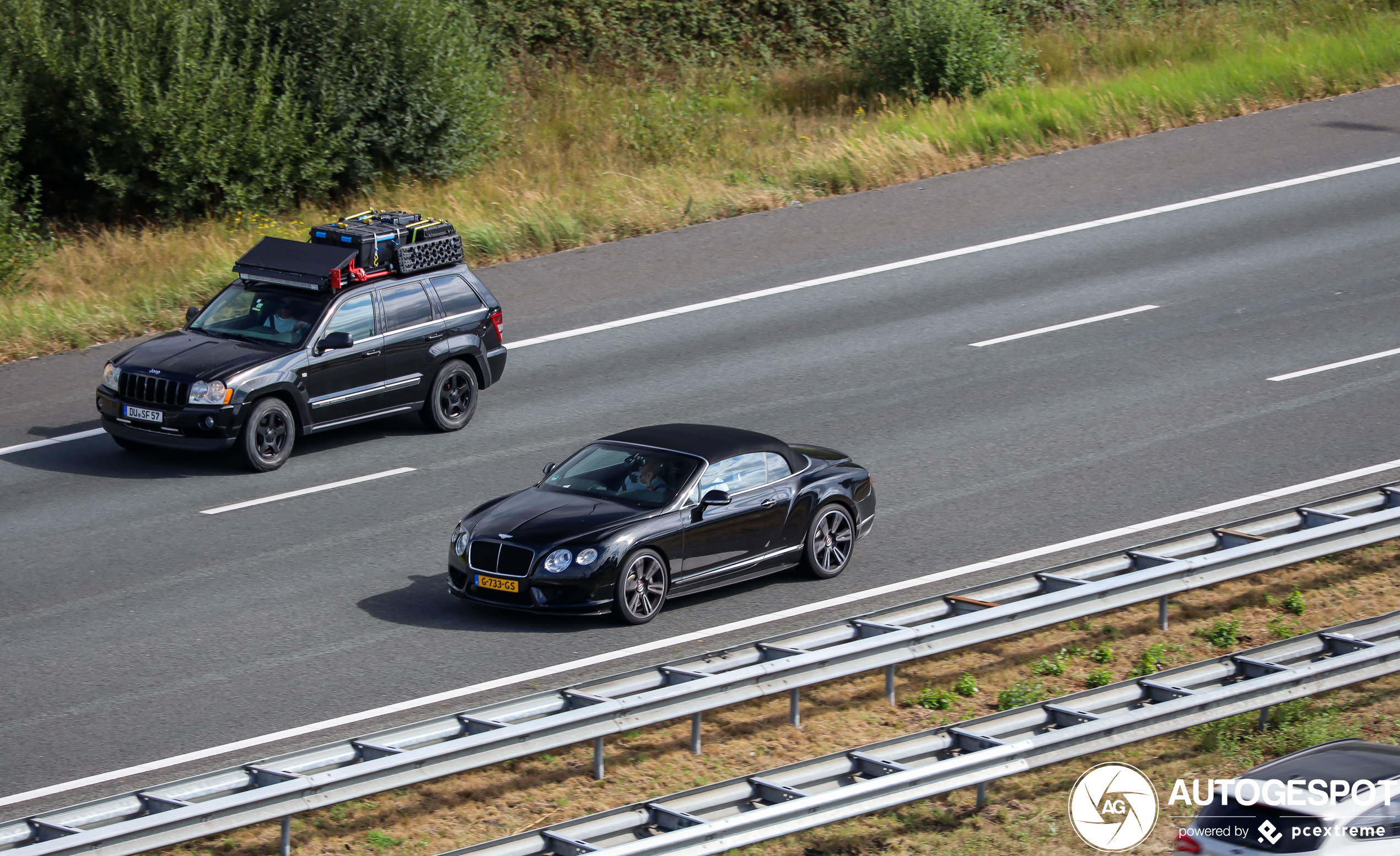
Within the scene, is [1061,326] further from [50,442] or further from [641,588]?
[50,442]

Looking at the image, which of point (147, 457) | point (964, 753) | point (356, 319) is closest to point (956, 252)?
point (356, 319)

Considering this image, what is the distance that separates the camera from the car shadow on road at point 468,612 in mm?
12125

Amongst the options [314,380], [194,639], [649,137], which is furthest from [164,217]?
[194,639]

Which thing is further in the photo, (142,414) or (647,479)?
(142,414)

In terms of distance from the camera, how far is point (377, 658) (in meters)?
11.5

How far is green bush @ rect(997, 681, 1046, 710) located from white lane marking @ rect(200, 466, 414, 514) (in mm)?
6968

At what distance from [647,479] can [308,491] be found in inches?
164

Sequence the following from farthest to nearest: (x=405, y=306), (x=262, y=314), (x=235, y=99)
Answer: (x=235, y=99), (x=405, y=306), (x=262, y=314)

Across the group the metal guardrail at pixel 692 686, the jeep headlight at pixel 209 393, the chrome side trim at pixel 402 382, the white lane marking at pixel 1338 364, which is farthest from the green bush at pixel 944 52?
the metal guardrail at pixel 692 686

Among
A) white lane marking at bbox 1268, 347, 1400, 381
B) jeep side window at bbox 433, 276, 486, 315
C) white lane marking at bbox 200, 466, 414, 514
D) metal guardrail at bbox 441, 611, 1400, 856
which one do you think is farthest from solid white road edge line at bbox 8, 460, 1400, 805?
jeep side window at bbox 433, 276, 486, 315

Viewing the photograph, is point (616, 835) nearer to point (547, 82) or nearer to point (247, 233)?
point (247, 233)

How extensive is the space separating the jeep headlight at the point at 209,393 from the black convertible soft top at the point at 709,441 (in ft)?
14.1

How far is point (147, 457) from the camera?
16.3 metres

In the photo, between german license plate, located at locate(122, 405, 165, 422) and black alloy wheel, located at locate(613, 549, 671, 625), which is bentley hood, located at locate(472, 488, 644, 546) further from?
german license plate, located at locate(122, 405, 165, 422)
